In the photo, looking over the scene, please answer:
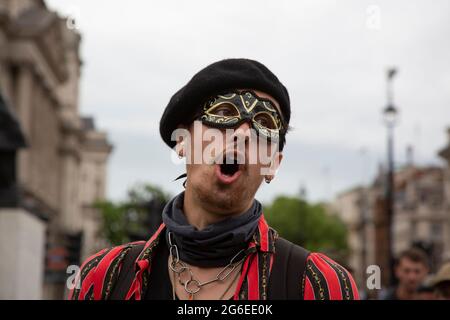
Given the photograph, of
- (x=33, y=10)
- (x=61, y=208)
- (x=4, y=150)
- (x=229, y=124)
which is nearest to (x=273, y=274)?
(x=229, y=124)

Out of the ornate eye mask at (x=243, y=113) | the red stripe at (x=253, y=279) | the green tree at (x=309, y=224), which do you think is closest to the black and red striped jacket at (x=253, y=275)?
the red stripe at (x=253, y=279)

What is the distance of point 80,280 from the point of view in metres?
2.80

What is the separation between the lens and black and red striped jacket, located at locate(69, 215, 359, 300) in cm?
263

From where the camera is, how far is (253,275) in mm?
2707

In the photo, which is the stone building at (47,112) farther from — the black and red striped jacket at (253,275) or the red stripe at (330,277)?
the red stripe at (330,277)

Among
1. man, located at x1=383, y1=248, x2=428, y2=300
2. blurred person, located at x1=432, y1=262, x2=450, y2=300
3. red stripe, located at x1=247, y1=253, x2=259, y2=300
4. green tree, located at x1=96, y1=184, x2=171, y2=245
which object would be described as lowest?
red stripe, located at x1=247, y1=253, x2=259, y2=300

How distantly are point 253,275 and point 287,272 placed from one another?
9 centimetres

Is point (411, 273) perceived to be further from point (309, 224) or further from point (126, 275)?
point (309, 224)

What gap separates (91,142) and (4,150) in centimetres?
12857

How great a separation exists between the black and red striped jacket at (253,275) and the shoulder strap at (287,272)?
0.04 feet

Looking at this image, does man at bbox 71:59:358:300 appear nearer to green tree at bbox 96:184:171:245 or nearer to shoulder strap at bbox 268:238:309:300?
shoulder strap at bbox 268:238:309:300

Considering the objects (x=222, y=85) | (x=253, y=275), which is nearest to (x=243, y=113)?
(x=222, y=85)

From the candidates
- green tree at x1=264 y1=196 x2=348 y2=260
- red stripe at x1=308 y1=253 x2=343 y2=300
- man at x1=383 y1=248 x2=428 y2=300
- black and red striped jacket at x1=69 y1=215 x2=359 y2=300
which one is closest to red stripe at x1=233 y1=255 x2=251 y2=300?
black and red striped jacket at x1=69 y1=215 x2=359 y2=300
